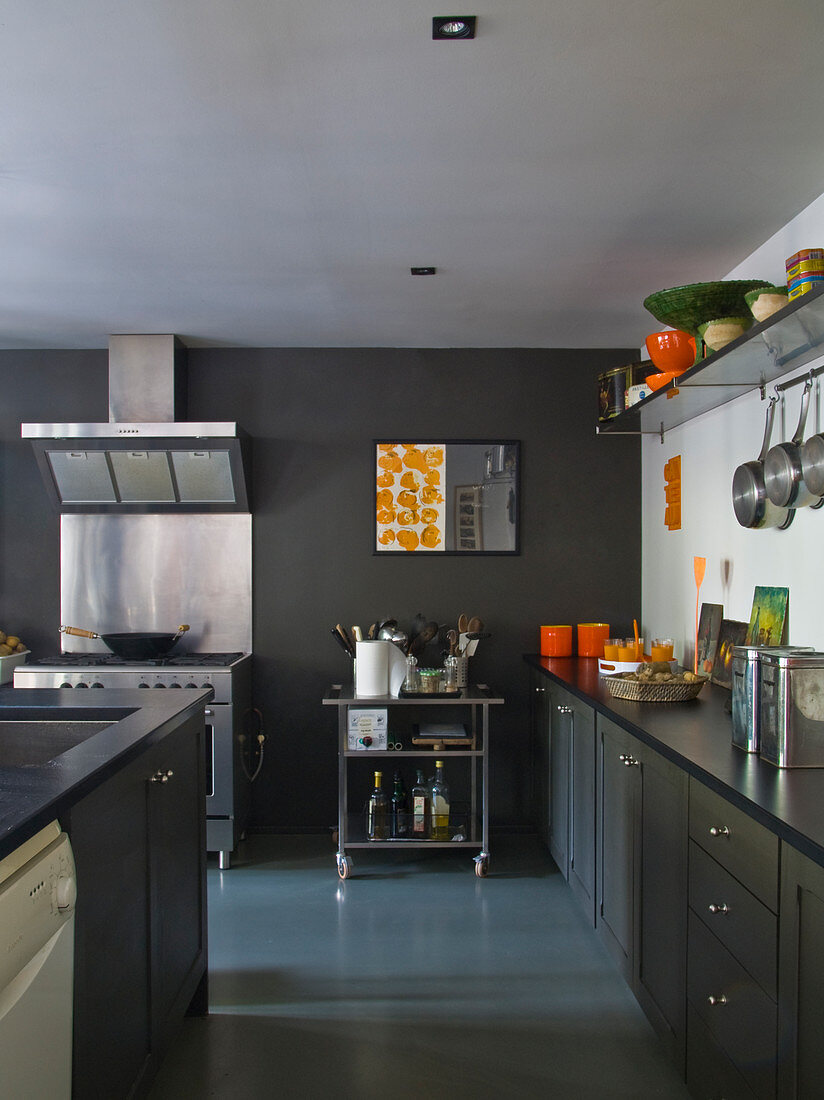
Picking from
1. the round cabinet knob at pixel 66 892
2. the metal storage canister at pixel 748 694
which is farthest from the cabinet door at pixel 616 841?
the round cabinet knob at pixel 66 892

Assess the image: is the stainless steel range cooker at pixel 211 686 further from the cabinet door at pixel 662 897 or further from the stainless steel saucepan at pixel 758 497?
the stainless steel saucepan at pixel 758 497

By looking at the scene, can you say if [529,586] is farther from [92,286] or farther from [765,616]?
[92,286]

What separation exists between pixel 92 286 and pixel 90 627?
71.3 inches

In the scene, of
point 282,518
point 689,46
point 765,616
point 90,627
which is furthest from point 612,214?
point 90,627

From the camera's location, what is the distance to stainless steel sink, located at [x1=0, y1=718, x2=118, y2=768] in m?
2.41

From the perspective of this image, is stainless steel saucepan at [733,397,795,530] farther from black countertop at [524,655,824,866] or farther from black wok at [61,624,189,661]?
black wok at [61,624,189,661]

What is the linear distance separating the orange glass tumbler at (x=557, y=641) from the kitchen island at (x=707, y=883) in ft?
3.33

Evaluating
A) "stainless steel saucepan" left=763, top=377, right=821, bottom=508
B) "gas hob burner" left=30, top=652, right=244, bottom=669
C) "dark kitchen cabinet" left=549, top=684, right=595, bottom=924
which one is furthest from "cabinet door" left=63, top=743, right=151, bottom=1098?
"gas hob burner" left=30, top=652, right=244, bottom=669

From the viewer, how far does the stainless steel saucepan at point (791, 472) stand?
8.92 feet

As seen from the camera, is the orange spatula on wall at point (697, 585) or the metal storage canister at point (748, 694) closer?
the metal storage canister at point (748, 694)

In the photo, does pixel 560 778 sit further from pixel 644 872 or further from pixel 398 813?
pixel 644 872

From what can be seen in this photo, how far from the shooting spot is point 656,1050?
8.31 ft

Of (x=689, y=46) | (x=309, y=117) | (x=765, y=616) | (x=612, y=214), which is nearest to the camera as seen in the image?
(x=689, y=46)

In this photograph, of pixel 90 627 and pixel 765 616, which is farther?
pixel 90 627
